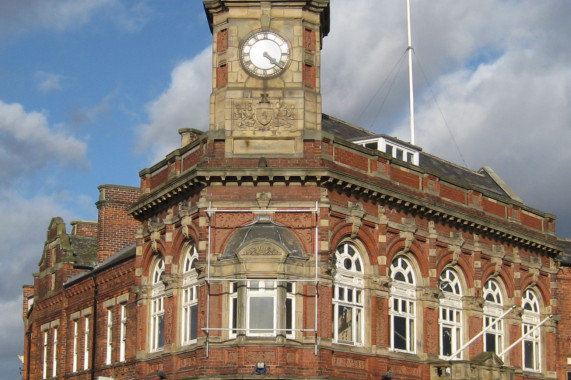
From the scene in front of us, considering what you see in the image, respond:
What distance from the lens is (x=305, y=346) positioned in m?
34.9

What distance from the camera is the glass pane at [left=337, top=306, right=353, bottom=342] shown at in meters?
36.8

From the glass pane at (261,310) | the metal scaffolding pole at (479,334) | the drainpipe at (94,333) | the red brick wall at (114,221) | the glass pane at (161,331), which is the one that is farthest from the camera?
the red brick wall at (114,221)

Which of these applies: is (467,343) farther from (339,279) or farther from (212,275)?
(212,275)

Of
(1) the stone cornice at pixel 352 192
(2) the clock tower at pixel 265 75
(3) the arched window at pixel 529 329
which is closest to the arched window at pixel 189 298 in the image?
(1) the stone cornice at pixel 352 192

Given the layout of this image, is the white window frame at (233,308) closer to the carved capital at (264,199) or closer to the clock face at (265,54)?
the carved capital at (264,199)

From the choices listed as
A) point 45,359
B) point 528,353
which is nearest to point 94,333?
point 45,359

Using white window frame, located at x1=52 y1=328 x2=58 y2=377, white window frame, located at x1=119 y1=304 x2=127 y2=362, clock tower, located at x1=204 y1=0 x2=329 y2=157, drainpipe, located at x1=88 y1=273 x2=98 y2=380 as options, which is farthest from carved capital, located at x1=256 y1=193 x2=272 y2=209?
white window frame, located at x1=52 y1=328 x2=58 y2=377

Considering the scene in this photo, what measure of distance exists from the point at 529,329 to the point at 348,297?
39.9ft

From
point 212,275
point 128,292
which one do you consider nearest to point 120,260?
point 128,292

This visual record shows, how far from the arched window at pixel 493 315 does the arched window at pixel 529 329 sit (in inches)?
64.5

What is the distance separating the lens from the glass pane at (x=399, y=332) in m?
39.0

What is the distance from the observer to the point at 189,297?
125ft

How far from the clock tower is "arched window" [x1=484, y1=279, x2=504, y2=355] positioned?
1176 centimetres

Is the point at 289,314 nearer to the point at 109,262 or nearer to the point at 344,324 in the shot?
the point at 344,324
